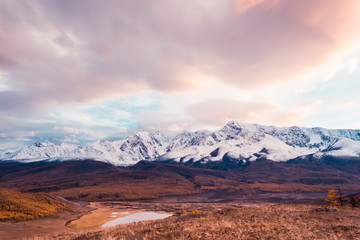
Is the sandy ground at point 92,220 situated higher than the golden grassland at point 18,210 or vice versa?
the golden grassland at point 18,210

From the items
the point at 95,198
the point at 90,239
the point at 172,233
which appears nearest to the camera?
the point at 172,233

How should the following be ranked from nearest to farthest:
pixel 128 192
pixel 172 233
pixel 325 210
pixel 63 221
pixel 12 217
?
pixel 172 233
pixel 325 210
pixel 12 217
pixel 63 221
pixel 128 192

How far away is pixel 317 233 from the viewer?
16.2 metres

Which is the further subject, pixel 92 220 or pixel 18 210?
pixel 92 220

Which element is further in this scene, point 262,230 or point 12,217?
point 12,217

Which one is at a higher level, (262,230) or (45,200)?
(262,230)

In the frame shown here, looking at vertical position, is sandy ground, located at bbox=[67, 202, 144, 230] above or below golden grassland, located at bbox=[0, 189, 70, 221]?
below

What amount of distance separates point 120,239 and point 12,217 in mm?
54733

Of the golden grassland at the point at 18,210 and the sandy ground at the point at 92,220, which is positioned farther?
the sandy ground at the point at 92,220

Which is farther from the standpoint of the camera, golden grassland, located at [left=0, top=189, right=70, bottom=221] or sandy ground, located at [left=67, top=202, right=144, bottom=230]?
sandy ground, located at [left=67, top=202, right=144, bottom=230]

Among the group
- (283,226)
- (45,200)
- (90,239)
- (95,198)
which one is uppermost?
(283,226)

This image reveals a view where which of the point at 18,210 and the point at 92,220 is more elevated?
the point at 18,210

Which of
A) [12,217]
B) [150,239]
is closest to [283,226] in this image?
[150,239]

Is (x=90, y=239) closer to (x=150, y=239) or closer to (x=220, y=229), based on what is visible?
(x=150, y=239)
